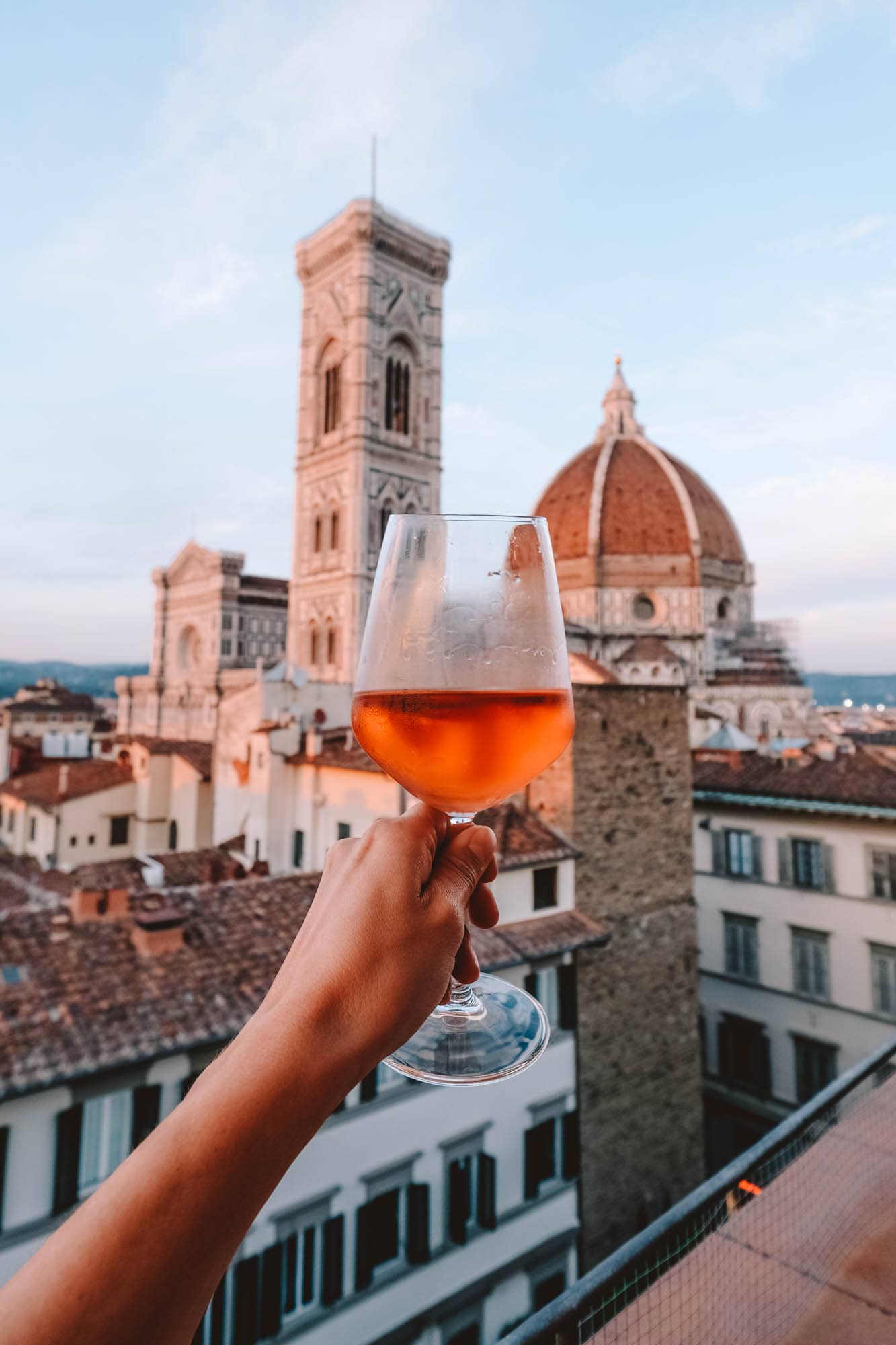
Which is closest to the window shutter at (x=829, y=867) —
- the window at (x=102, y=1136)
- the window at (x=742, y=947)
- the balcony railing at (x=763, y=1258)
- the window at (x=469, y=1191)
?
the window at (x=742, y=947)

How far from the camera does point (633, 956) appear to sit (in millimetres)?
12812

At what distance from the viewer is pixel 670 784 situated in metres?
13.8

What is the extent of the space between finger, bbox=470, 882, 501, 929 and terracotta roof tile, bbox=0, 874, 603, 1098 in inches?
284

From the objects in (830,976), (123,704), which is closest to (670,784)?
(830,976)

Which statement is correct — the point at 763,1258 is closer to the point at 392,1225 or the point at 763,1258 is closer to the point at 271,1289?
the point at 271,1289

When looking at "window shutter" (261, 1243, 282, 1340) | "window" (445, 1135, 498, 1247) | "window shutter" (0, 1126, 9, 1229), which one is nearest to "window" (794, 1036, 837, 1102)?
"window" (445, 1135, 498, 1247)

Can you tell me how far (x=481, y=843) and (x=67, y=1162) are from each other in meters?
8.25

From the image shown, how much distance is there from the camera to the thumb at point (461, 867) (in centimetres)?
99

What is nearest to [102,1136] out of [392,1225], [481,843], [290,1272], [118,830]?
[290,1272]

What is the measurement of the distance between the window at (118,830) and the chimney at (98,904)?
15.7 m

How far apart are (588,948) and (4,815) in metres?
22.7

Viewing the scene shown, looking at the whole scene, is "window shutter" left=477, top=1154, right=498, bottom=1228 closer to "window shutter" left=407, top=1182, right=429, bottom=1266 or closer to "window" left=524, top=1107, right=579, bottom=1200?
"window" left=524, top=1107, right=579, bottom=1200

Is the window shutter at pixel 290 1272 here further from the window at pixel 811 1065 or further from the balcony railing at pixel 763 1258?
the window at pixel 811 1065

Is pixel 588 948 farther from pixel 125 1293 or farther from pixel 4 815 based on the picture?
pixel 4 815
